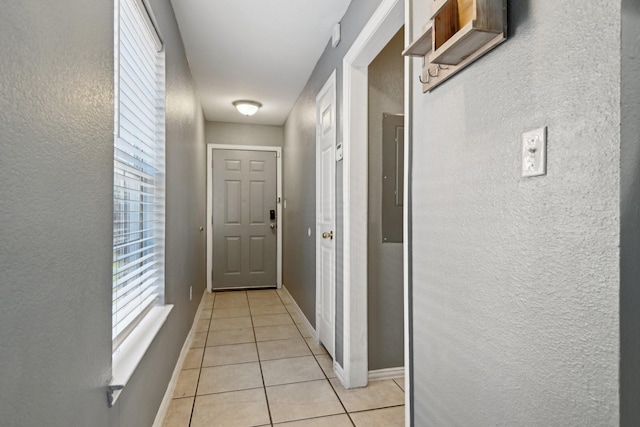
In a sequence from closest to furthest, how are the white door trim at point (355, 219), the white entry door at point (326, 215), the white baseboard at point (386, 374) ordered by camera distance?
1. the white door trim at point (355, 219)
2. the white baseboard at point (386, 374)
3. the white entry door at point (326, 215)

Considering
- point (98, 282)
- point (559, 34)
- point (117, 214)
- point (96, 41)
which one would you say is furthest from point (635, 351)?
point (117, 214)

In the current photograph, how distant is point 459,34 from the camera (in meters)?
0.93

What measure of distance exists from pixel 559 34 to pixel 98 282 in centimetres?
138

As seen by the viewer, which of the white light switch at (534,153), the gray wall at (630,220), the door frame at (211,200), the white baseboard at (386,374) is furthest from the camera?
the door frame at (211,200)

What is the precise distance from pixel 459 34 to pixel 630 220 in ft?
2.02

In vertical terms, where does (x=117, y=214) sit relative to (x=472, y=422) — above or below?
above

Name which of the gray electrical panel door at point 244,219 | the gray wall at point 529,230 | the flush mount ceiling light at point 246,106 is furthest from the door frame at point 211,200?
the gray wall at point 529,230

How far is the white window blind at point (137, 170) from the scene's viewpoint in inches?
54.1

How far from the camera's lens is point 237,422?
1.81 meters

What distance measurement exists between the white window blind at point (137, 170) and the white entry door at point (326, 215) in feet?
3.76

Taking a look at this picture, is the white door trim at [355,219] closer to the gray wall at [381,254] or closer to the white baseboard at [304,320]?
the gray wall at [381,254]

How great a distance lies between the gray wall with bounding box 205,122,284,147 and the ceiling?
89 centimetres

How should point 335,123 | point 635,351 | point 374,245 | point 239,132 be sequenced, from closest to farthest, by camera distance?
1. point 635,351
2. point 374,245
3. point 335,123
4. point 239,132

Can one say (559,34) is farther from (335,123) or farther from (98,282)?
(335,123)
